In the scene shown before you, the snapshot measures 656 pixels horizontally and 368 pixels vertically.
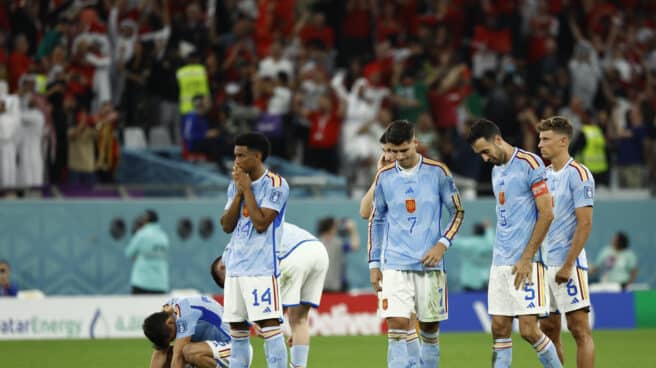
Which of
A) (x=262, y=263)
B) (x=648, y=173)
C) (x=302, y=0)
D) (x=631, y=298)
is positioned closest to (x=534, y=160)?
(x=262, y=263)

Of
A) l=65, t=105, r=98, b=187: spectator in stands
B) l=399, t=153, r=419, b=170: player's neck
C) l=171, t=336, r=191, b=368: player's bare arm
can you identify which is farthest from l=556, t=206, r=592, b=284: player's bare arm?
l=65, t=105, r=98, b=187: spectator in stands

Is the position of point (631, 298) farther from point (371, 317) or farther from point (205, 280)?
point (205, 280)

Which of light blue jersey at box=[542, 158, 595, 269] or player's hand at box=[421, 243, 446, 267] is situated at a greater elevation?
light blue jersey at box=[542, 158, 595, 269]

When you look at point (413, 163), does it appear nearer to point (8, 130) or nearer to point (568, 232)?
point (568, 232)

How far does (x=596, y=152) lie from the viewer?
2238cm

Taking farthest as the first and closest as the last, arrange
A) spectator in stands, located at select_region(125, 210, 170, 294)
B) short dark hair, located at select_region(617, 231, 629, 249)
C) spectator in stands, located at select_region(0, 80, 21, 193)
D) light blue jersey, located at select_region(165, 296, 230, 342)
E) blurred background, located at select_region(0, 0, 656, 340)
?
short dark hair, located at select_region(617, 231, 629, 249) < blurred background, located at select_region(0, 0, 656, 340) < spectator in stands, located at select_region(0, 80, 21, 193) < spectator in stands, located at select_region(125, 210, 170, 294) < light blue jersey, located at select_region(165, 296, 230, 342)

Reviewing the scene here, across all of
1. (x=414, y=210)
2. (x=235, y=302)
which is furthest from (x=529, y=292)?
(x=235, y=302)

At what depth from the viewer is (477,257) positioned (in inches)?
810

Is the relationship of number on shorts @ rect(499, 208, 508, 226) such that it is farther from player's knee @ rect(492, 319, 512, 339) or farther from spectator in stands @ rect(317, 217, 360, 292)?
spectator in stands @ rect(317, 217, 360, 292)

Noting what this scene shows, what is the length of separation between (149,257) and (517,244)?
10117mm

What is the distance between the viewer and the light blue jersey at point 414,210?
33.4ft

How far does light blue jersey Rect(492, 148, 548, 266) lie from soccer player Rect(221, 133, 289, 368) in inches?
71.8

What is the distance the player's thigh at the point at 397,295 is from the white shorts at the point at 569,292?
4.28ft

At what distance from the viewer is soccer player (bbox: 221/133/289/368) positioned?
1004 centimetres
